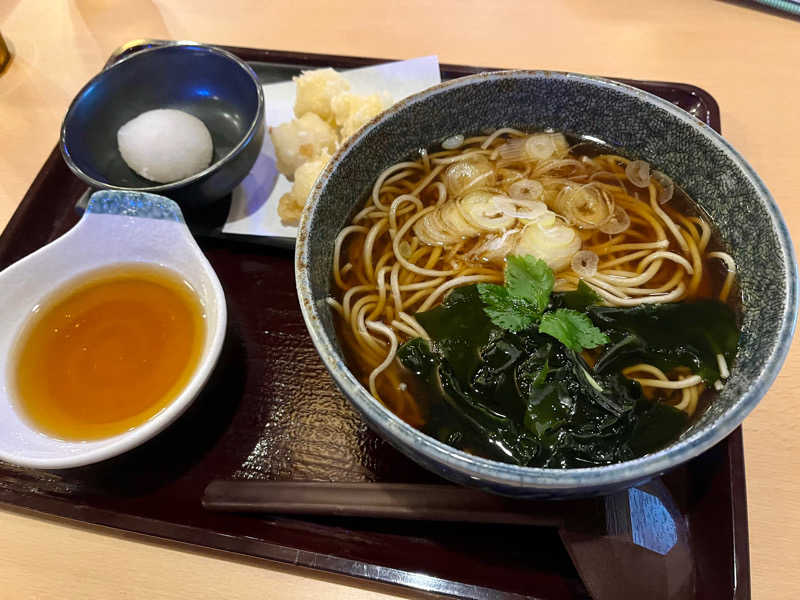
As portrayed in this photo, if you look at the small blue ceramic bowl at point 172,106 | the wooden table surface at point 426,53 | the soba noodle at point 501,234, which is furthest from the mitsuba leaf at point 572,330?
the small blue ceramic bowl at point 172,106

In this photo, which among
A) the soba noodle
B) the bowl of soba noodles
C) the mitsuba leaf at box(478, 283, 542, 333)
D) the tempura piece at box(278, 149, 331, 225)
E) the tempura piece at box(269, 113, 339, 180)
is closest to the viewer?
the bowl of soba noodles

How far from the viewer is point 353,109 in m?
1.84

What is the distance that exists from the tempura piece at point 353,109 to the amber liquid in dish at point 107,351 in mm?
719

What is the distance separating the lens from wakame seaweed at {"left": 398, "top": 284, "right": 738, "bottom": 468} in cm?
113

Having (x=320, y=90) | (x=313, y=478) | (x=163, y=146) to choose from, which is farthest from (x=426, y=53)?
(x=313, y=478)

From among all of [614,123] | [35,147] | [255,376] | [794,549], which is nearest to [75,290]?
[255,376]

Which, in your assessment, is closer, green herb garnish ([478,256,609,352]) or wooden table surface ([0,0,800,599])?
green herb garnish ([478,256,609,352])

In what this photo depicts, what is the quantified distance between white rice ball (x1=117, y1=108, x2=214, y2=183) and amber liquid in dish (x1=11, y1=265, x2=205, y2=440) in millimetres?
349

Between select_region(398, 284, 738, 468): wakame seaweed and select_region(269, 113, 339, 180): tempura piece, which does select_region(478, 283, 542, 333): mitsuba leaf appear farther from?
select_region(269, 113, 339, 180): tempura piece

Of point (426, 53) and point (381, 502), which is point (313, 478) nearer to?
point (381, 502)

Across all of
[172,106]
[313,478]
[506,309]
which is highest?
[506,309]

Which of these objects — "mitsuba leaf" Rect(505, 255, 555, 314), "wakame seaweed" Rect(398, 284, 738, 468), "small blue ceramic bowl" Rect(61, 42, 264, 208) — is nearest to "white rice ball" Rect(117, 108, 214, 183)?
"small blue ceramic bowl" Rect(61, 42, 264, 208)

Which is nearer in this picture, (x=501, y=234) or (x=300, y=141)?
(x=501, y=234)

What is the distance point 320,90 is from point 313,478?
4.05 ft
